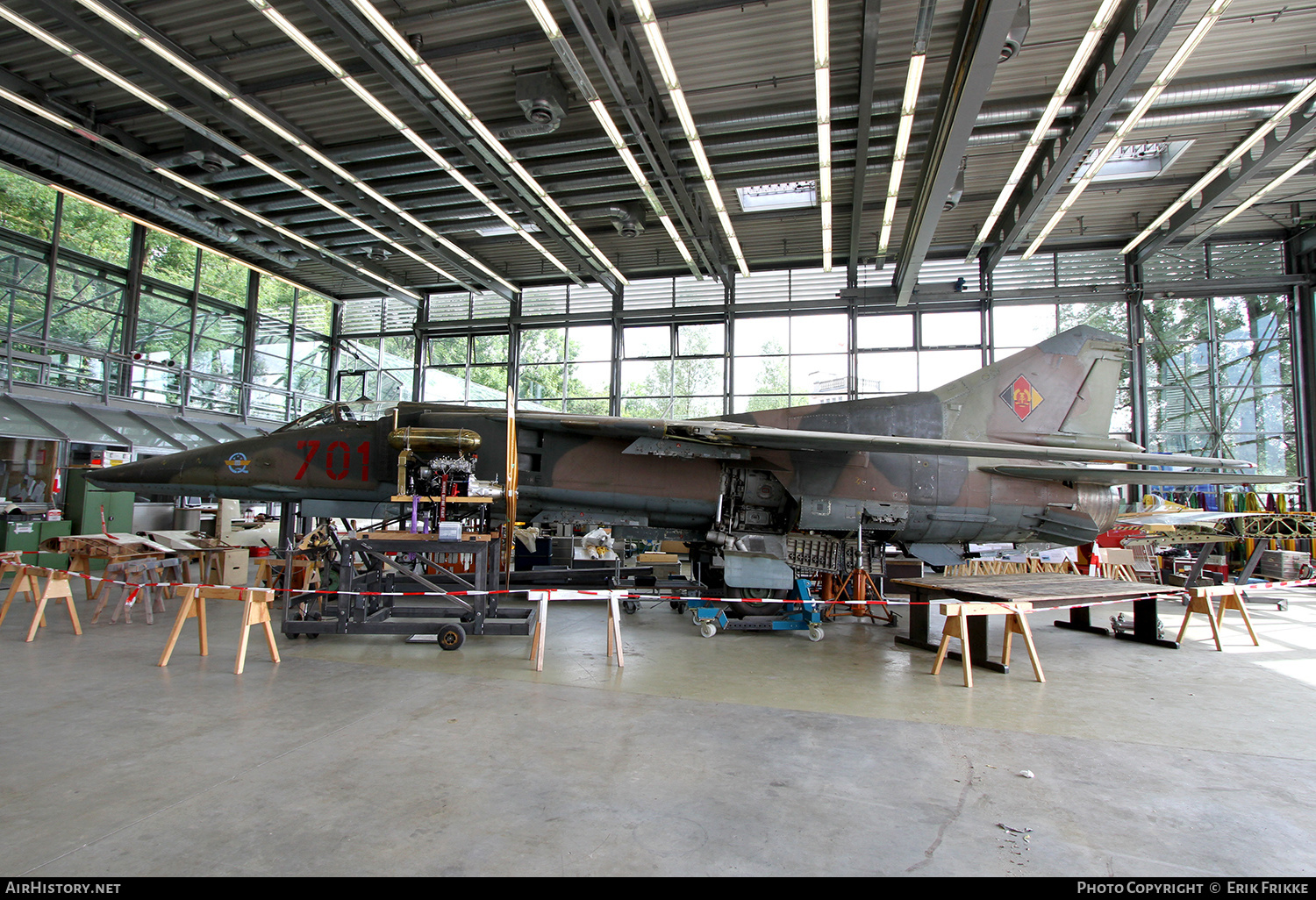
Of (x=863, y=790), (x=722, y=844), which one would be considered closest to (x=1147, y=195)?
(x=863, y=790)

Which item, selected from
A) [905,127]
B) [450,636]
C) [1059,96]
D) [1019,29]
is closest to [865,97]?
[905,127]

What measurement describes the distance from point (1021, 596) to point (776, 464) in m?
3.25

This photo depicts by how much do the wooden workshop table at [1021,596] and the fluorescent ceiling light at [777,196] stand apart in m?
9.03

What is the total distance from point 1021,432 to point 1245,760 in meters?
5.82

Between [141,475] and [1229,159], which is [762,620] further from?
[1229,159]

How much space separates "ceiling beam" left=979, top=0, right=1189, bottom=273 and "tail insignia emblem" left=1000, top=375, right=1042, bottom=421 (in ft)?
12.5

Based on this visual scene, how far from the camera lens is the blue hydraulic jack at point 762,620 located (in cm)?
764

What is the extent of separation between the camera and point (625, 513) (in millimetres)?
8406

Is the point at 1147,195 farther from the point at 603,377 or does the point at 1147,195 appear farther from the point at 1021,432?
the point at 603,377

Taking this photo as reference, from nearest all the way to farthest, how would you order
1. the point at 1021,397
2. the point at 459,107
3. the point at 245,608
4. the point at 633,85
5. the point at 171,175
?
the point at 245,608 < the point at 633,85 < the point at 459,107 < the point at 1021,397 < the point at 171,175

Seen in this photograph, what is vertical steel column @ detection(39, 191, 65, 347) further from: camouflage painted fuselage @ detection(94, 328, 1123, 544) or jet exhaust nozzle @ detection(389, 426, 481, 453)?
jet exhaust nozzle @ detection(389, 426, 481, 453)

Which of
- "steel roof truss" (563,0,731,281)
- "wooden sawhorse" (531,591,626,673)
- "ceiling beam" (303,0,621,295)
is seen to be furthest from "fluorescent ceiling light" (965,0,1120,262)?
"ceiling beam" (303,0,621,295)

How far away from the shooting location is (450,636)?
21.1 feet

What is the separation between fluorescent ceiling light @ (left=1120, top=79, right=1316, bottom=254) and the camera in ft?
30.6
